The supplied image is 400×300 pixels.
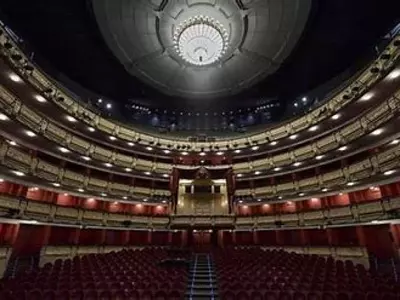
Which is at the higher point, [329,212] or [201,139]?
[201,139]

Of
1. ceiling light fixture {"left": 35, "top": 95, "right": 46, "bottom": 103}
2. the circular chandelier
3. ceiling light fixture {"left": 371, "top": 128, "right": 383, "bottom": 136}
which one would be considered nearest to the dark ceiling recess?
the circular chandelier

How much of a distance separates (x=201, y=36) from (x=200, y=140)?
1015 centimetres

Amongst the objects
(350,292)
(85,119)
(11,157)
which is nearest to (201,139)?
(85,119)

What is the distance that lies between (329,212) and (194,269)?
35.2ft

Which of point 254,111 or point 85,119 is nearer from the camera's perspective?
point 85,119

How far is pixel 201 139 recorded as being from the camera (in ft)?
89.7

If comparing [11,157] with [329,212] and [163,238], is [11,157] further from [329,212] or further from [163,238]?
[329,212]

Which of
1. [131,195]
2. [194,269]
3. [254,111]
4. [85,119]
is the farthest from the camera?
[254,111]

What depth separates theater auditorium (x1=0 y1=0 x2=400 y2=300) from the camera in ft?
43.3

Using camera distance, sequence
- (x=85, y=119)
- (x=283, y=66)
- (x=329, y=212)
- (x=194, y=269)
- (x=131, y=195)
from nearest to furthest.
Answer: (x=194, y=269), (x=329, y=212), (x=85, y=119), (x=131, y=195), (x=283, y=66)

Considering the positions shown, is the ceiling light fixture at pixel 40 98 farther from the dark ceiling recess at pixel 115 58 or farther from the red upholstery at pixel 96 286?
the red upholstery at pixel 96 286

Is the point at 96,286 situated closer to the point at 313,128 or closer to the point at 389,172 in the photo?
the point at 389,172

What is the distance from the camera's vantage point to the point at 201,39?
22000mm

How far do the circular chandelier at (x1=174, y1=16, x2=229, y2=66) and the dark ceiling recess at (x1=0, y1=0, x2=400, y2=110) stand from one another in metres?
6.04
